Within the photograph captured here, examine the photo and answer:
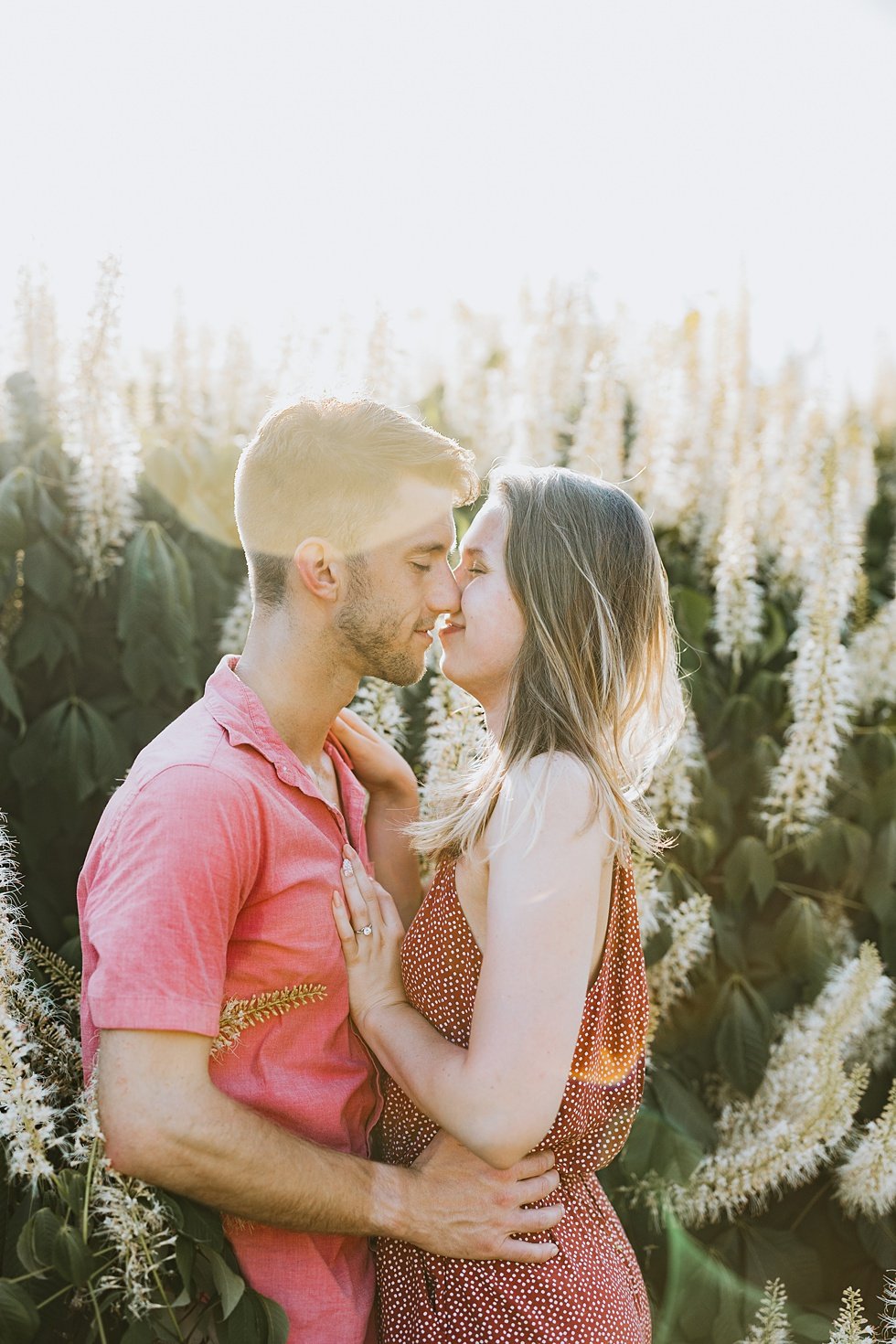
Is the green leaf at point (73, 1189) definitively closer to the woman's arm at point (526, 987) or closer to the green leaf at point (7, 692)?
the woman's arm at point (526, 987)

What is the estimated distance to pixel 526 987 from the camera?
194 cm

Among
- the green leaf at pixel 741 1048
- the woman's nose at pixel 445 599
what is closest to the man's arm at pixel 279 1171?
the woman's nose at pixel 445 599

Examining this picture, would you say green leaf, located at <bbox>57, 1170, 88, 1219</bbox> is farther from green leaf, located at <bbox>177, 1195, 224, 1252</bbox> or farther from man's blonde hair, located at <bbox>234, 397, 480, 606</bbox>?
man's blonde hair, located at <bbox>234, 397, 480, 606</bbox>

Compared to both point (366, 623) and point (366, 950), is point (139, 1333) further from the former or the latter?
point (366, 623)

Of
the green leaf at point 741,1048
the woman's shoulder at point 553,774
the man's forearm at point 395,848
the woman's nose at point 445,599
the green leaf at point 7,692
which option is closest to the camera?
the woman's shoulder at point 553,774

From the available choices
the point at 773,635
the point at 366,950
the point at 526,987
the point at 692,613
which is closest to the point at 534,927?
the point at 526,987

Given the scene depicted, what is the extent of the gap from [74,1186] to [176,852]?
59 cm

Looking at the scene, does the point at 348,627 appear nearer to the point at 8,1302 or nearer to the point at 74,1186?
the point at 74,1186

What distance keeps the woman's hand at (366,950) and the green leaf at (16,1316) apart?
72 cm

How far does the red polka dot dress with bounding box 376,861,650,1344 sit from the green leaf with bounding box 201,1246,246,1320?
1.28 ft

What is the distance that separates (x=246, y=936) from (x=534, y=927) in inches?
21.6

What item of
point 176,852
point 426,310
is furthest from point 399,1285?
point 426,310

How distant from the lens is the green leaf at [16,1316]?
1877 millimetres

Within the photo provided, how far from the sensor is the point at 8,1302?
187 cm
